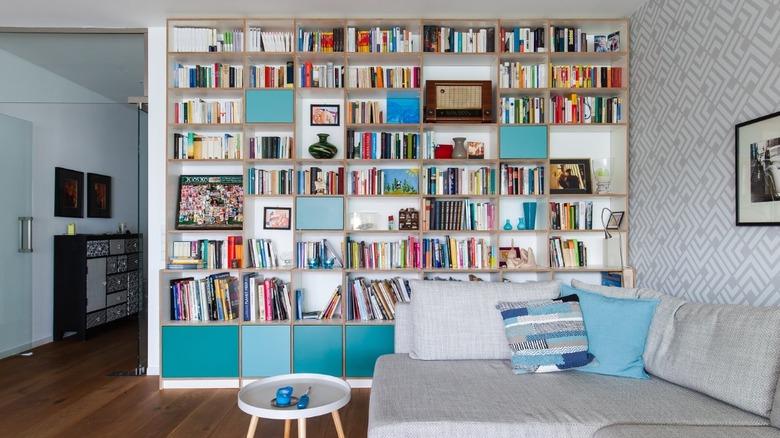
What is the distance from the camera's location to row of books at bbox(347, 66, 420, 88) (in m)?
3.22

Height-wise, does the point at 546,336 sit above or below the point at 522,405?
above

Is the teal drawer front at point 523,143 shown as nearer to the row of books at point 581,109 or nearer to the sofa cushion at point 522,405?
the row of books at point 581,109

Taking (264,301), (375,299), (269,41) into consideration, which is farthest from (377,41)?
(264,301)

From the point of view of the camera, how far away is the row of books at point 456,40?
10.4 ft

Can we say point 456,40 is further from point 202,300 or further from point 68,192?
point 68,192

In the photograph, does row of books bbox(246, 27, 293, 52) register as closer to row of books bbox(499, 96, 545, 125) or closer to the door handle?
row of books bbox(499, 96, 545, 125)

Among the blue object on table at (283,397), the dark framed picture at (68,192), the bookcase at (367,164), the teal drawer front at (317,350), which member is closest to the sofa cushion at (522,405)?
the blue object on table at (283,397)

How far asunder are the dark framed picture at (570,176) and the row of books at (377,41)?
1.44m

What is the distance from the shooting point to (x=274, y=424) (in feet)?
8.36

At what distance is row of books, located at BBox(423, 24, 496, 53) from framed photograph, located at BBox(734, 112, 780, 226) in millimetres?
1687

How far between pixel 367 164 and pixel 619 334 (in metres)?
2.07

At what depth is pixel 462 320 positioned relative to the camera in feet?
7.57

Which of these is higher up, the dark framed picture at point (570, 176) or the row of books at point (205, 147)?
the row of books at point (205, 147)

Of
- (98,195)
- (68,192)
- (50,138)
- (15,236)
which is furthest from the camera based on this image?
(98,195)
